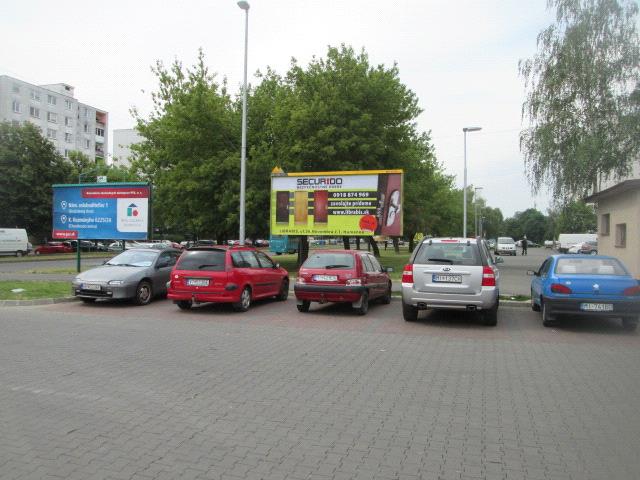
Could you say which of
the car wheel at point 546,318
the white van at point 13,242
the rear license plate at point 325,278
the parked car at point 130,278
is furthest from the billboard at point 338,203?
Result: the white van at point 13,242

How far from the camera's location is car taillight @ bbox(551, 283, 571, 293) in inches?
400

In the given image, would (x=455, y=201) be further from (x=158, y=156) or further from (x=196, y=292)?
(x=196, y=292)

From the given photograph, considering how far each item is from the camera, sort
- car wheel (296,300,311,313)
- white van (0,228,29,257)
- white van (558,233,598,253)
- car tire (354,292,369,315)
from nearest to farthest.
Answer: car tire (354,292,369,315) < car wheel (296,300,311,313) < white van (0,228,29,257) < white van (558,233,598,253)

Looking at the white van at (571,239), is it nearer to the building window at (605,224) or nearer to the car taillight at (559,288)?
the building window at (605,224)

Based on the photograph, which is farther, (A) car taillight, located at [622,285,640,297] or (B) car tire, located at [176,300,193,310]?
(B) car tire, located at [176,300,193,310]

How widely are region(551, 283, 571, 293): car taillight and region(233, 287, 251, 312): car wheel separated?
6662 mm

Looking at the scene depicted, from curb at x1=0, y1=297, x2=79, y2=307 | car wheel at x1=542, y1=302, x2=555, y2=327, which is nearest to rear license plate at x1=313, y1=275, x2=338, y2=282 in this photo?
car wheel at x1=542, y1=302, x2=555, y2=327

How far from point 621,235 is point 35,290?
69.3ft

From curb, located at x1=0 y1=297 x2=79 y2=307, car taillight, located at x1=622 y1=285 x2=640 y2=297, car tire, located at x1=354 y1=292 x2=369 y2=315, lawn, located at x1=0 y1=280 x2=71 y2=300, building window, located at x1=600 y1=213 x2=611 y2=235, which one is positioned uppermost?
building window, located at x1=600 y1=213 x2=611 y2=235

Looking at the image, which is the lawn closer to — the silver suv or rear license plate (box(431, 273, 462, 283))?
the silver suv

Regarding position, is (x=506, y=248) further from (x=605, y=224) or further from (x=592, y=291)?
(x=592, y=291)

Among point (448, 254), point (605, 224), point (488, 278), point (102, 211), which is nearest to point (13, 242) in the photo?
point (102, 211)

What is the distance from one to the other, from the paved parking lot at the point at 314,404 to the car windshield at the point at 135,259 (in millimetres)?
4279

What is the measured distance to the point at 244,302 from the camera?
1246cm
